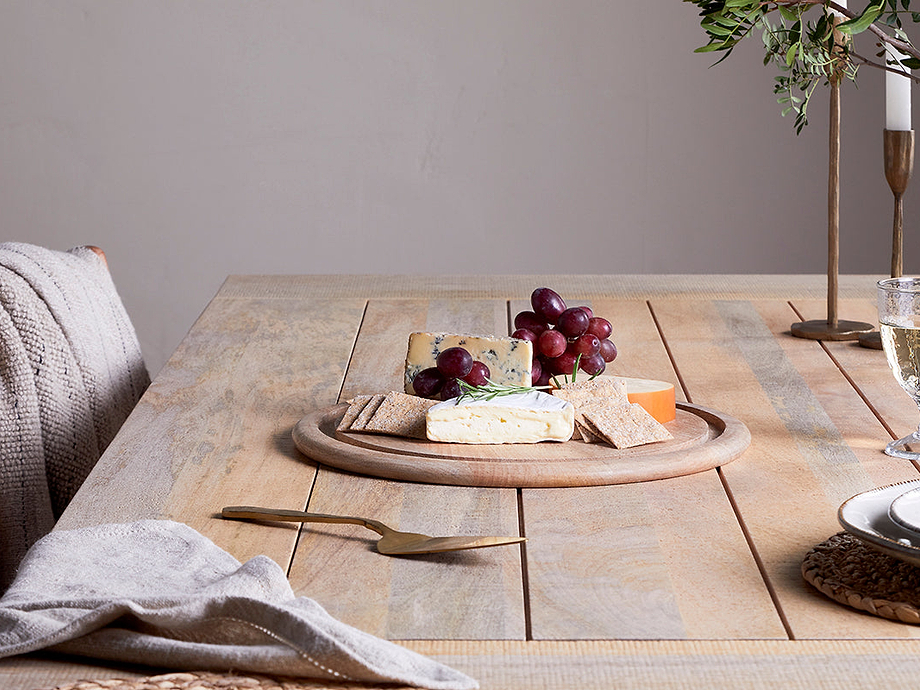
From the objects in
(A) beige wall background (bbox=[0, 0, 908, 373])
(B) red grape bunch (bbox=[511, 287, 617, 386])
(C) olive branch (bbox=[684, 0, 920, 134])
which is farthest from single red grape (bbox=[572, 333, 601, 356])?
(A) beige wall background (bbox=[0, 0, 908, 373])

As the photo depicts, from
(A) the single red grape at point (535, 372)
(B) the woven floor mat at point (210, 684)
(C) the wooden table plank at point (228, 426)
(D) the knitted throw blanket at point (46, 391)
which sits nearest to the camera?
(B) the woven floor mat at point (210, 684)

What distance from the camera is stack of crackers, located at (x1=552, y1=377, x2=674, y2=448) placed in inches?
46.8

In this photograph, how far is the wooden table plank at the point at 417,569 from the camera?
2.76 ft

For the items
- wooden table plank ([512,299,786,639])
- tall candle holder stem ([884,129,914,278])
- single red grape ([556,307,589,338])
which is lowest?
wooden table plank ([512,299,786,639])

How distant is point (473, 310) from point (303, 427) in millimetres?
758

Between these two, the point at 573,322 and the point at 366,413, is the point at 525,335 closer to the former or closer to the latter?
the point at 573,322

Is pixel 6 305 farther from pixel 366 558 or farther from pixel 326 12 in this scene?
pixel 326 12

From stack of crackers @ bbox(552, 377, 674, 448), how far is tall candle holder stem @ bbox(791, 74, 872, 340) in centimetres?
60

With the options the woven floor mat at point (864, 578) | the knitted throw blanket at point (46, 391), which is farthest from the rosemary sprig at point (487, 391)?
the knitted throw blanket at point (46, 391)

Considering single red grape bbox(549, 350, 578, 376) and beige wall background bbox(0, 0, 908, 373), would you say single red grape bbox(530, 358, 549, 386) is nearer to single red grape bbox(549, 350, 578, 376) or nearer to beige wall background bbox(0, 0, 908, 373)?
single red grape bbox(549, 350, 578, 376)

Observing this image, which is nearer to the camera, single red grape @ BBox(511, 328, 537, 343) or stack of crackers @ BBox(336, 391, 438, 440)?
stack of crackers @ BBox(336, 391, 438, 440)

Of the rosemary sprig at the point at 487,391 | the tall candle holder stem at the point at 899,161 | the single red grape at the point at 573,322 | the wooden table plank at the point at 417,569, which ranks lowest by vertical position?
the wooden table plank at the point at 417,569

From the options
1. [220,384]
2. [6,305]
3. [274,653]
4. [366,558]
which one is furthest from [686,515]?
[6,305]

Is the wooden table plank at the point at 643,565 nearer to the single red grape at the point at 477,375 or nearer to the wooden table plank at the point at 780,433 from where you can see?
the wooden table plank at the point at 780,433
